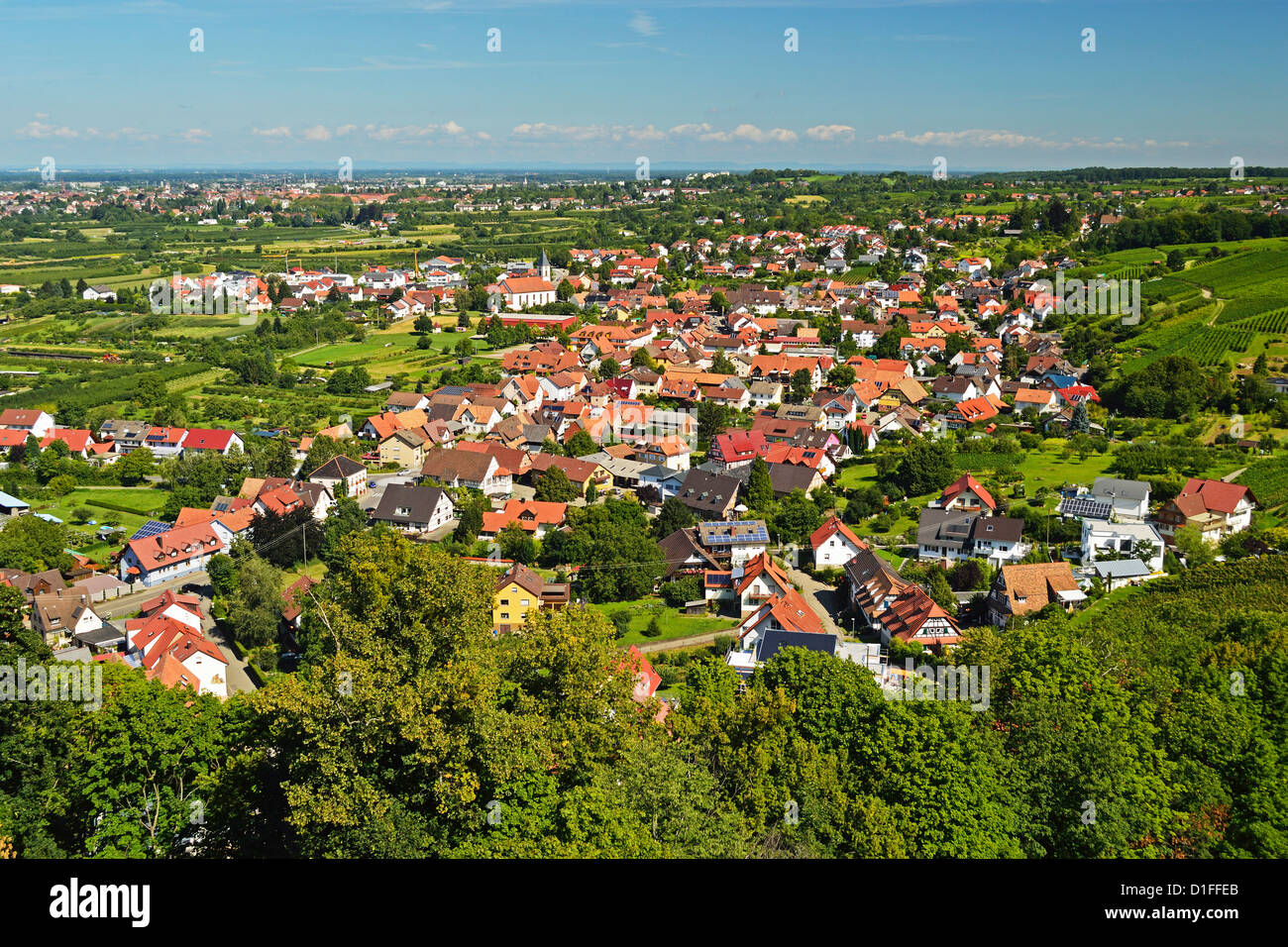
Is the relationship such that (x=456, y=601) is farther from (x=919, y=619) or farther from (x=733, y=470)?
(x=733, y=470)

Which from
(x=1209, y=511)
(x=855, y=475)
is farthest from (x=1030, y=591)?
(x=855, y=475)

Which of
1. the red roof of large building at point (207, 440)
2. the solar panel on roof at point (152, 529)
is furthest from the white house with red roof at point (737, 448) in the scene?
the red roof of large building at point (207, 440)

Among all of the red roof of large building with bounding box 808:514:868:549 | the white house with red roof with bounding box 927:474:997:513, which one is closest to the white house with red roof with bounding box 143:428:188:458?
the red roof of large building with bounding box 808:514:868:549

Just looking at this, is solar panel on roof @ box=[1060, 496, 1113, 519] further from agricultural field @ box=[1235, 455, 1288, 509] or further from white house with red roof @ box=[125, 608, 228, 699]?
white house with red roof @ box=[125, 608, 228, 699]

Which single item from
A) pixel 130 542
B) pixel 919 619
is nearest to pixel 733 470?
pixel 919 619

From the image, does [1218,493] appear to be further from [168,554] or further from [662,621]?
[168,554]

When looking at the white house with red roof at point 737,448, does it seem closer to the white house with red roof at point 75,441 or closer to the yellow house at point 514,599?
the yellow house at point 514,599
